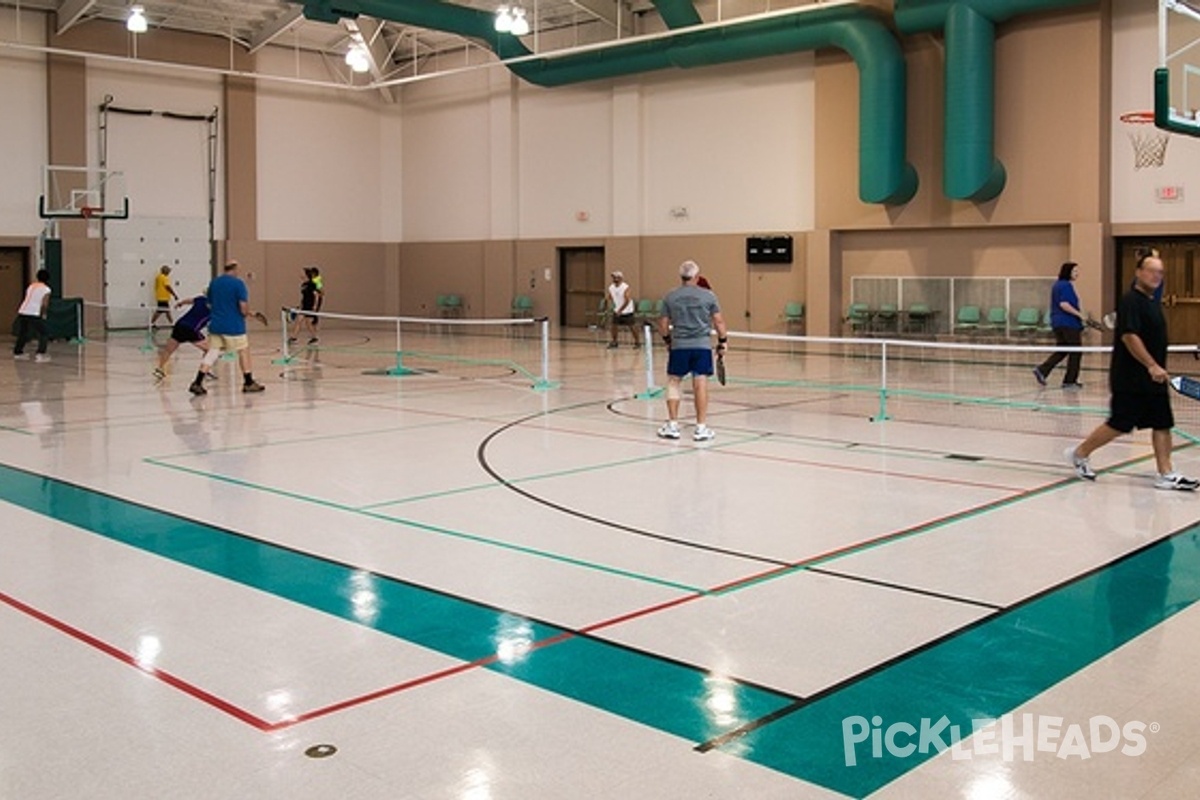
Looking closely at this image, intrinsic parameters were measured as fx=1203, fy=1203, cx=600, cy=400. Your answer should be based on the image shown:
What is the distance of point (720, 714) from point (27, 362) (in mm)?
20290

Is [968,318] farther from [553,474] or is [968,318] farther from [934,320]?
[553,474]

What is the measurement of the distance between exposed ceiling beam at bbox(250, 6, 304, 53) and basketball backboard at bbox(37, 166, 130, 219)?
17.7ft

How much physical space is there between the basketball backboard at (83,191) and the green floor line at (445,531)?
2172 centimetres

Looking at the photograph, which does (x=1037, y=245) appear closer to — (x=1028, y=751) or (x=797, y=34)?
(x=797, y=34)

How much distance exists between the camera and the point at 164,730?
4.48m

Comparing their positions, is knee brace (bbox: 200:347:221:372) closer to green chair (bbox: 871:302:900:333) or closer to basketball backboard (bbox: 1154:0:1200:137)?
basketball backboard (bbox: 1154:0:1200:137)

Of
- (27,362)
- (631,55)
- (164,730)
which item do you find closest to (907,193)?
(631,55)

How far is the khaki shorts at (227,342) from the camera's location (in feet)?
52.2

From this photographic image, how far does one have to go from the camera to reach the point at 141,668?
5.20 m

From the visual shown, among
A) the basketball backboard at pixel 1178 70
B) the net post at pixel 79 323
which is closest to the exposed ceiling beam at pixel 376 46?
the net post at pixel 79 323

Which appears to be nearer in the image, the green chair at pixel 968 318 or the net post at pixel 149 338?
the green chair at pixel 968 318

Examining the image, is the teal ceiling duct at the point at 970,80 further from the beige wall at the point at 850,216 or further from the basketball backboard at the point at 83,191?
the basketball backboard at the point at 83,191

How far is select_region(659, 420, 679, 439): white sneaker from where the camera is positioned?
12.2 m

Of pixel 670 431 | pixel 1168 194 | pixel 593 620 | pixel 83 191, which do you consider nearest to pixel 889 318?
pixel 1168 194
